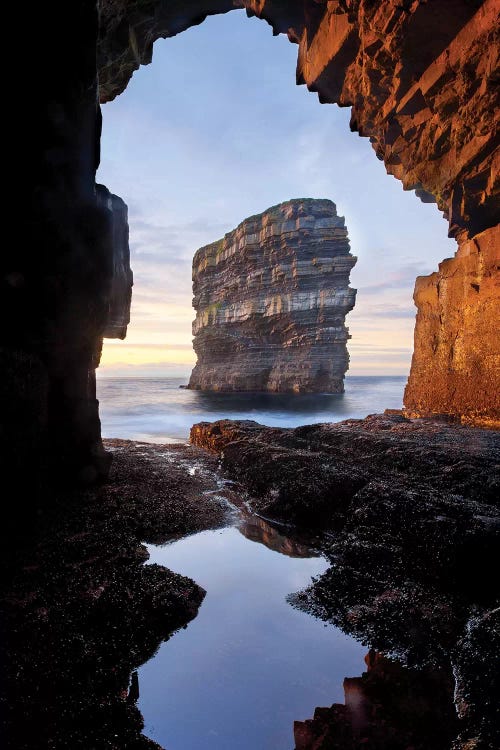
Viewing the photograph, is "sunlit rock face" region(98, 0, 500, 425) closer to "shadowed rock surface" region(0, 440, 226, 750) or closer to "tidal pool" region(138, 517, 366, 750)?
"tidal pool" region(138, 517, 366, 750)

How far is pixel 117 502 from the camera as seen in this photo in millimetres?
3820

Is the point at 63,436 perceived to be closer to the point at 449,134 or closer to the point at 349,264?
the point at 449,134

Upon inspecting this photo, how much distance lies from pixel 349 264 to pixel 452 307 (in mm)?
34091

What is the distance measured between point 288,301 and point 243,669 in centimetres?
3976

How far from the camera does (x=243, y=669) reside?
1854 mm

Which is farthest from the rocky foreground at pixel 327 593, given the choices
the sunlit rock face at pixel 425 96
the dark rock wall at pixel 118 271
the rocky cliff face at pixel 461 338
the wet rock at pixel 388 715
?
the sunlit rock face at pixel 425 96

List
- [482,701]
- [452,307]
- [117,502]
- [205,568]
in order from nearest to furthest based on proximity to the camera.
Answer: [482,701] < [205,568] < [117,502] < [452,307]

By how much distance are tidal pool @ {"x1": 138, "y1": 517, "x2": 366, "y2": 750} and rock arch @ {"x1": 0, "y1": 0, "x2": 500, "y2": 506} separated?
1954 mm

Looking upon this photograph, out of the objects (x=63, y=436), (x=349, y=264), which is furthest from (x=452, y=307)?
(x=349, y=264)

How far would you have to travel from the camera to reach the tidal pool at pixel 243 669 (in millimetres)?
1549

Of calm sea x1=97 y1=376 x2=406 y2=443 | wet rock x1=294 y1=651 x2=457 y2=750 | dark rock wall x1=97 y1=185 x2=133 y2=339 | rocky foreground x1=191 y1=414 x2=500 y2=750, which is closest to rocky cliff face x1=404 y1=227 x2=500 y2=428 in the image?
rocky foreground x1=191 y1=414 x2=500 y2=750

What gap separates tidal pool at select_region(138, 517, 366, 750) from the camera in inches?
61.0

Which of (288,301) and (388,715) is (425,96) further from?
(288,301)

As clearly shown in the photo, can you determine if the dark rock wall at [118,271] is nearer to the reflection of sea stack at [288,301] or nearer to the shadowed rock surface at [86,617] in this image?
the shadowed rock surface at [86,617]
